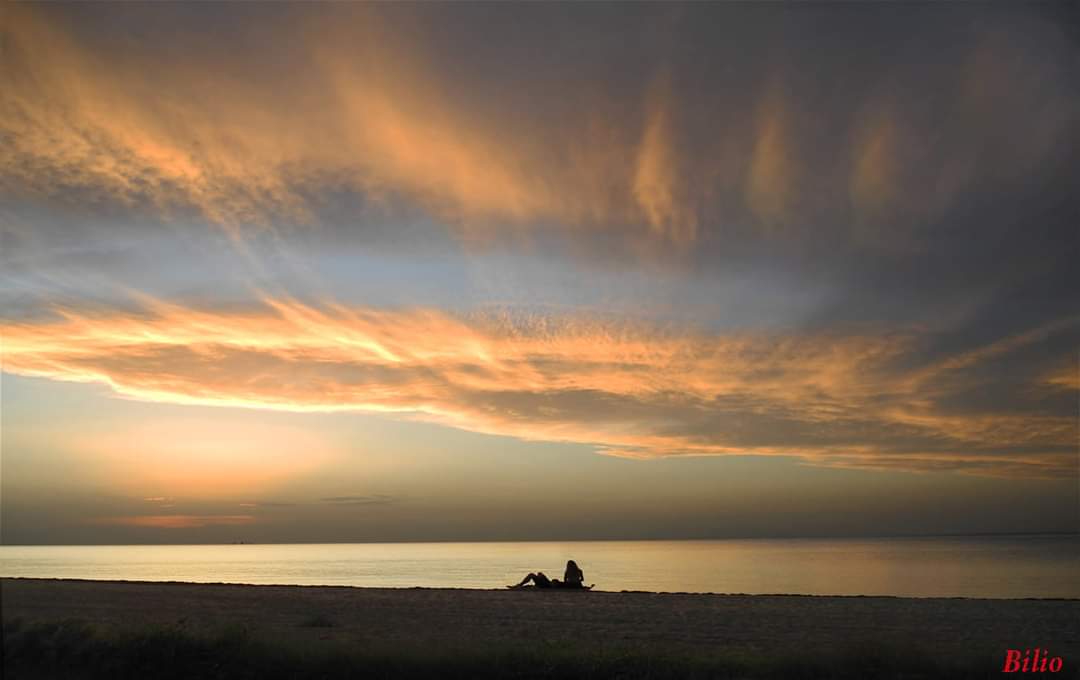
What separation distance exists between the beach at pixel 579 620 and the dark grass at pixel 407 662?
22cm

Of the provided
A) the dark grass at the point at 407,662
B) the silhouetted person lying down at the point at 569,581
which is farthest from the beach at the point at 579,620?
the silhouetted person lying down at the point at 569,581

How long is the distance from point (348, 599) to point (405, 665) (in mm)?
18815

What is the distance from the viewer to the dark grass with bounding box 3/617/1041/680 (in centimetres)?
1380

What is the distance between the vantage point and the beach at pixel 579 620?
55.2 ft

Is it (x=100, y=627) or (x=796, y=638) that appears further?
(x=796, y=638)

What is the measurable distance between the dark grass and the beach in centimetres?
22

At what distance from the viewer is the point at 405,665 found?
13.9 metres

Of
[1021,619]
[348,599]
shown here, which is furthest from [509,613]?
[1021,619]

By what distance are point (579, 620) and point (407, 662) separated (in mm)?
11361

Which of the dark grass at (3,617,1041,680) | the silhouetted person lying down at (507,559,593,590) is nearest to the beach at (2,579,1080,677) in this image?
the dark grass at (3,617,1041,680)

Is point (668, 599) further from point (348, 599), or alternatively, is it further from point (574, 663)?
point (574, 663)

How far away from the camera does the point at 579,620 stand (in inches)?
959

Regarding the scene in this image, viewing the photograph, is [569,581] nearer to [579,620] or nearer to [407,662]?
[579,620]

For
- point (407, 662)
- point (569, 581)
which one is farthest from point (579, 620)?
point (569, 581)
